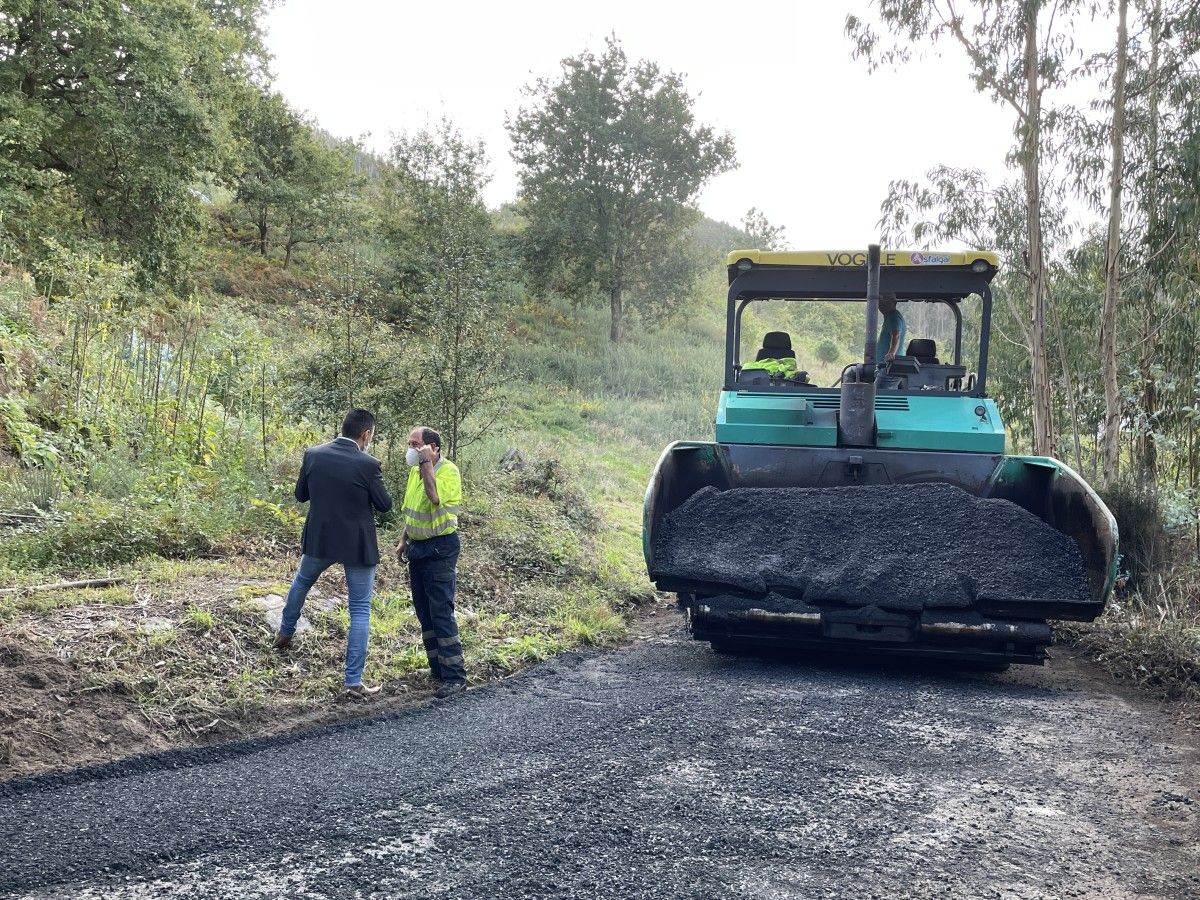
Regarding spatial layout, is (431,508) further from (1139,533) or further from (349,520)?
(1139,533)

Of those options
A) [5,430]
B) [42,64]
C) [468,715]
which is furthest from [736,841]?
[42,64]

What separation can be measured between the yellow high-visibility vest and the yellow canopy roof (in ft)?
9.60

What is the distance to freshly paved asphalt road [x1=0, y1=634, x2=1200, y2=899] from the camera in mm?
3465

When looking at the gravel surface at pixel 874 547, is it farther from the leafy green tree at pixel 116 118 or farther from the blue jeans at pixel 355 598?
the leafy green tree at pixel 116 118

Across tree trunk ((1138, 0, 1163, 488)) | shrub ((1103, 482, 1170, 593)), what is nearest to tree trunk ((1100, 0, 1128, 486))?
tree trunk ((1138, 0, 1163, 488))

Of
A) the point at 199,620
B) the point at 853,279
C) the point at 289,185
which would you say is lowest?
the point at 199,620

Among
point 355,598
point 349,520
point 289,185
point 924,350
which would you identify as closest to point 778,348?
point 924,350

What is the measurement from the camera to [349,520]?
576cm

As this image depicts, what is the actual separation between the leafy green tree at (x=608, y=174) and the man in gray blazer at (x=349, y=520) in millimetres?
24240

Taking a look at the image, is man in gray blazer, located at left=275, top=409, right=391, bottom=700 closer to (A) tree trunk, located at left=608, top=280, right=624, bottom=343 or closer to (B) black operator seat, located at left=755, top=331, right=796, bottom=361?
(B) black operator seat, located at left=755, top=331, right=796, bottom=361

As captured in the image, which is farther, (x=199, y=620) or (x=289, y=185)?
(x=289, y=185)

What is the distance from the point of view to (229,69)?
2239 centimetres

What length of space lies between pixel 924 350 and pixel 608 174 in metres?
23.2

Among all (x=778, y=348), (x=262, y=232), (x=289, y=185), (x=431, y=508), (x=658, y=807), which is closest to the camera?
(x=658, y=807)
